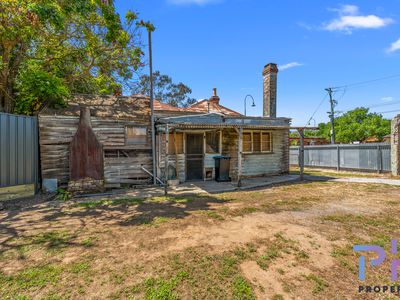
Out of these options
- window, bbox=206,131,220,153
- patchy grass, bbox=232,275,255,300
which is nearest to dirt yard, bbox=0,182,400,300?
patchy grass, bbox=232,275,255,300

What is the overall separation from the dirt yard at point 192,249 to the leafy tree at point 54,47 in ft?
16.5

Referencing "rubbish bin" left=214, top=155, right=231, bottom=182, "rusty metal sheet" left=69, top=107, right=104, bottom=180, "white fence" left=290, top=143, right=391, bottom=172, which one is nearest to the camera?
"rusty metal sheet" left=69, top=107, right=104, bottom=180

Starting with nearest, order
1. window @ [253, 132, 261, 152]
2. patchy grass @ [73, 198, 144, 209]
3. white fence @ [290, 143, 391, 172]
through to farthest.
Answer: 1. patchy grass @ [73, 198, 144, 209]
2. window @ [253, 132, 261, 152]
3. white fence @ [290, 143, 391, 172]

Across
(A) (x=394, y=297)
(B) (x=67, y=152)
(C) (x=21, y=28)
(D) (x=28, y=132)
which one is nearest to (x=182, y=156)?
(B) (x=67, y=152)

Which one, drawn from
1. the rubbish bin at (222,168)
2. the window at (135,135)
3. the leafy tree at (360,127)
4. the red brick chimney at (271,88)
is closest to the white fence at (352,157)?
the red brick chimney at (271,88)

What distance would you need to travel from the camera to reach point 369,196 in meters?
7.12

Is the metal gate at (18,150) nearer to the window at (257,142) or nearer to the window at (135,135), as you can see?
the window at (135,135)

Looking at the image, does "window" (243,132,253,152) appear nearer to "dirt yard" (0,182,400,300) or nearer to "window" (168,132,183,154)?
"window" (168,132,183,154)

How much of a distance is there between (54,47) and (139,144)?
5396mm

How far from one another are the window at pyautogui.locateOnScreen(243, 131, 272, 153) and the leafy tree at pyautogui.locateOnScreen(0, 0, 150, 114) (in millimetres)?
6718

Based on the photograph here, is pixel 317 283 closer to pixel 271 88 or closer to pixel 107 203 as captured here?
pixel 107 203

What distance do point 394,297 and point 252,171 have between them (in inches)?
348

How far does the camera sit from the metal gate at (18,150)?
251 inches

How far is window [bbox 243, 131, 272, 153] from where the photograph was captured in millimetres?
11188
